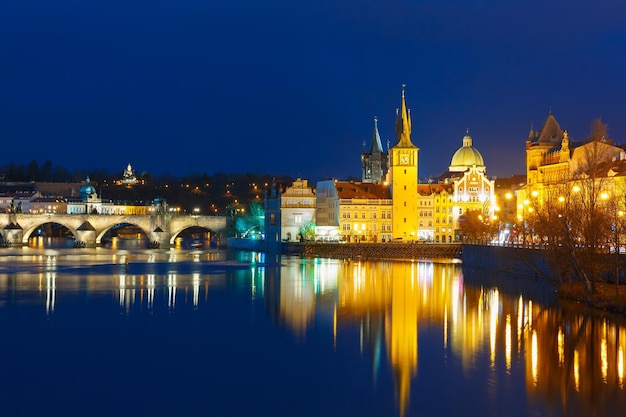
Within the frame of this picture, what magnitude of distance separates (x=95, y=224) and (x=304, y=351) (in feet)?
302

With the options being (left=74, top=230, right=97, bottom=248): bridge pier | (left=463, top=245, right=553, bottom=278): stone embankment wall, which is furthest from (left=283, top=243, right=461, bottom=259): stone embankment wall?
(left=74, top=230, right=97, bottom=248): bridge pier

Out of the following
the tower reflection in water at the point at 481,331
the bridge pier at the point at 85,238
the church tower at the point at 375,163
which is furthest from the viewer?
the church tower at the point at 375,163

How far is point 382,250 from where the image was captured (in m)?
90.8

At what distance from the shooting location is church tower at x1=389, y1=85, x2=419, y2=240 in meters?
106

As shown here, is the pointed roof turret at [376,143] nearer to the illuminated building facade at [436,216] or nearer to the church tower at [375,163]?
the church tower at [375,163]

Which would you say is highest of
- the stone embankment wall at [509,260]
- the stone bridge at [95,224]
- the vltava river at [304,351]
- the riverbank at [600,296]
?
the stone bridge at [95,224]

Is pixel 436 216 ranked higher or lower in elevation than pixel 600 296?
higher

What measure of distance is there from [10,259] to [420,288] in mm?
46237

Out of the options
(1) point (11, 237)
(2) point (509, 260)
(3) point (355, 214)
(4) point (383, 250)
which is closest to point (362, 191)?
(3) point (355, 214)

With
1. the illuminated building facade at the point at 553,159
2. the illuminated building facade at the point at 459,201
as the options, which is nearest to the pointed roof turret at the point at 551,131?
the illuminated building facade at the point at 553,159

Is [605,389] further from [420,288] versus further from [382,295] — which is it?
[420,288]

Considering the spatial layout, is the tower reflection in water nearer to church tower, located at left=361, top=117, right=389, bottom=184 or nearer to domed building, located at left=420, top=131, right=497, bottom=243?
domed building, located at left=420, top=131, right=497, bottom=243

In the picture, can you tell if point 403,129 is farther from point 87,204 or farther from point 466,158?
point 87,204

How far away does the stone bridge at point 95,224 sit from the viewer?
114 metres
